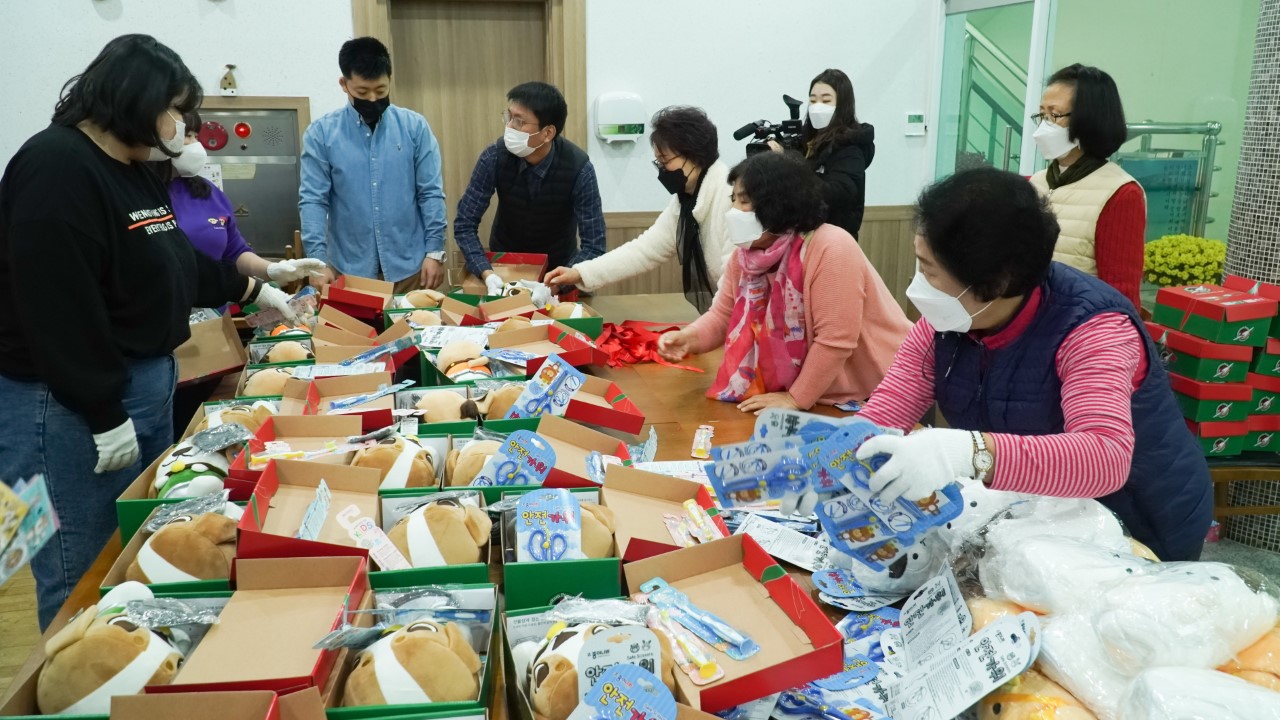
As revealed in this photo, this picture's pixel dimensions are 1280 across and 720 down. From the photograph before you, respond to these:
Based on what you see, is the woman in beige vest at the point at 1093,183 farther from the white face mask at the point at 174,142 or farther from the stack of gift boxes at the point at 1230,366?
the white face mask at the point at 174,142

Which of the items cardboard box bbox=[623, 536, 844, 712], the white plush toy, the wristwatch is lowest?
cardboard box bbox=[623, 536, 844, 712]

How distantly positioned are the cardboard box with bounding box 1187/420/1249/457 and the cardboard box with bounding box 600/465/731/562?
2.39 meters

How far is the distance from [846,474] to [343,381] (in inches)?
53.3

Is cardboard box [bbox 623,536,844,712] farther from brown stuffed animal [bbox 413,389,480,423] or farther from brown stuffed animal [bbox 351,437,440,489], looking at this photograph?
brown stuffed animal [bbox 413,389,480,423]

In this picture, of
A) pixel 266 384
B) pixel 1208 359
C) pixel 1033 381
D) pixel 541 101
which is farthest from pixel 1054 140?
pixel 266 384

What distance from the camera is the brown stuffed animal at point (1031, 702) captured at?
102 cm

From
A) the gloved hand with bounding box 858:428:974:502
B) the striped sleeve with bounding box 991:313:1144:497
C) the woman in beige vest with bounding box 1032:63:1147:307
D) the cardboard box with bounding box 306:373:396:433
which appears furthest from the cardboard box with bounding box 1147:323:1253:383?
the cardboard box with bounding box 306:373:396:433

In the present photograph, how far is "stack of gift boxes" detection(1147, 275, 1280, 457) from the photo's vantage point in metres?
3.13

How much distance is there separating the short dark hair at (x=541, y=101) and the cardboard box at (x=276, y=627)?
2.59 meters

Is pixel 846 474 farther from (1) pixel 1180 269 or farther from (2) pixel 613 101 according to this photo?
(2) pixel 613 101

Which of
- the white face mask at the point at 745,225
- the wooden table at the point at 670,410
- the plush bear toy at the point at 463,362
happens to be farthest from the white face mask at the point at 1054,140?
the plush bear toy at the point at 463,362

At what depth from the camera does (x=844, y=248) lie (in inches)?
96.1

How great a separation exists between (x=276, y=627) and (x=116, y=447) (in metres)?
0.94

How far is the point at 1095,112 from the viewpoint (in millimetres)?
2908
